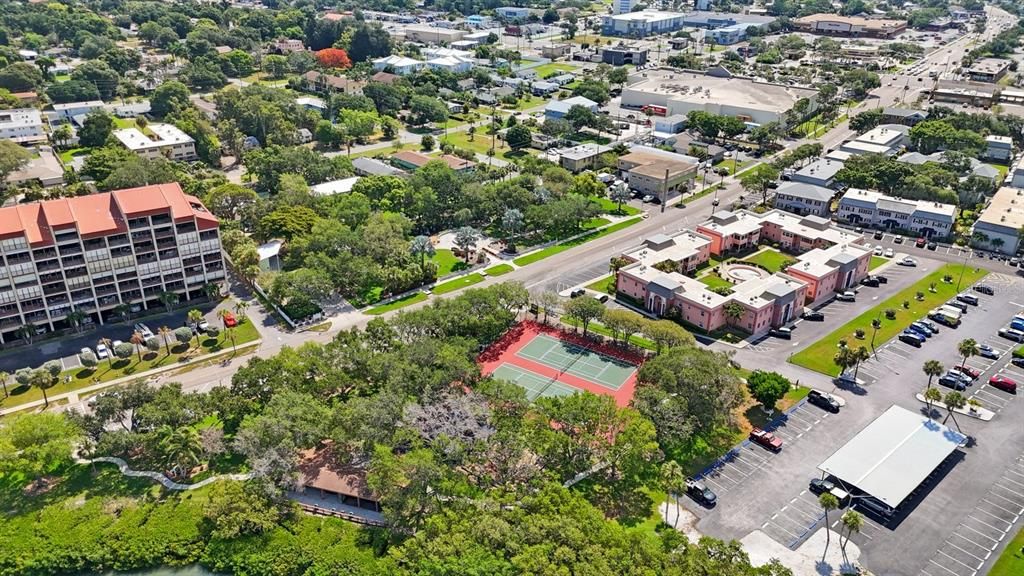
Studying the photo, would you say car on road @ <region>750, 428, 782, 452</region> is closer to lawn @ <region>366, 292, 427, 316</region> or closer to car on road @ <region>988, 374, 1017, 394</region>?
car on road @ <region>988, 374, 1017, 394</region>

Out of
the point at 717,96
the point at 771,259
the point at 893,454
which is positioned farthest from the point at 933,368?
the point at 717,96

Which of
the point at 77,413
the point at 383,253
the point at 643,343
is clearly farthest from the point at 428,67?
the point at 77,413

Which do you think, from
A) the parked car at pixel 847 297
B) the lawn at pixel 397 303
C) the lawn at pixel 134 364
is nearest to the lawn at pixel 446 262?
the lawn at pixel 397 303

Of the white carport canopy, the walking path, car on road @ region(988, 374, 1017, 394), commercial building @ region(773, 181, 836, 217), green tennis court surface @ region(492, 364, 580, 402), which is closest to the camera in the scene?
the white carport canopy

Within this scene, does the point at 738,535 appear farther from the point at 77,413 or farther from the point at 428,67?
the point at 428,67

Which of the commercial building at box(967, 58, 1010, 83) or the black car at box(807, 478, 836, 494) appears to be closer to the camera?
the black car at box(807, 478, 836, 494)

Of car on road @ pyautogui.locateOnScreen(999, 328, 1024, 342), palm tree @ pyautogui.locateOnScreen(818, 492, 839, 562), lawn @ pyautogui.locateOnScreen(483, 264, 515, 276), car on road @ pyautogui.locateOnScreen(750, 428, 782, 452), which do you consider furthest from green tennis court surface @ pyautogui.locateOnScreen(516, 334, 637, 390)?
car on road @ pyautogui.locateOnScreen(999, 328, 1024, 342)

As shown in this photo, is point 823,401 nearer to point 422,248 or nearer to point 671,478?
point 671,478
